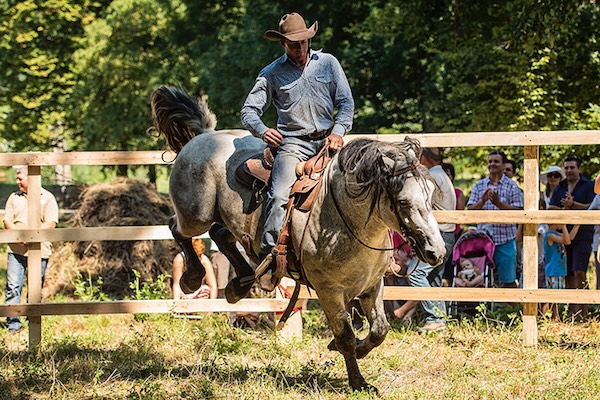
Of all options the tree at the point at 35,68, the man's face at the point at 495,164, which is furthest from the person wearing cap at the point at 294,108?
the tree at the point at 35,68

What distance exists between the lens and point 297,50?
20.2ft

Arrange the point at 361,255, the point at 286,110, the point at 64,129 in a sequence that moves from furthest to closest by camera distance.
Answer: the point at 64,129 → the point at 286,110 → the point at 361,255

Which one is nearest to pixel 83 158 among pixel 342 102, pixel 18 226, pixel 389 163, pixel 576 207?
pixel 18 226

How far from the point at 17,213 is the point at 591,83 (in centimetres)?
1093

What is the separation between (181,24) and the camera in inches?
1045

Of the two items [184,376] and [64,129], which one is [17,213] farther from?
[64,129]

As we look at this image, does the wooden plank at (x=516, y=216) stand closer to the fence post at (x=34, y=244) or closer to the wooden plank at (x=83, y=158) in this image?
the wooden plank at (x=83, y=158)

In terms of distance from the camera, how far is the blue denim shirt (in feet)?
20.4

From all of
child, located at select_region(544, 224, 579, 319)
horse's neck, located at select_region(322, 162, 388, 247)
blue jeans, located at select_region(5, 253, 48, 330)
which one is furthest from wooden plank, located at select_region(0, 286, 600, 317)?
A: horse's neck, located at select_region(322, 162, 388, 247)

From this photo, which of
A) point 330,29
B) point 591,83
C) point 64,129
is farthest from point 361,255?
point 64,129

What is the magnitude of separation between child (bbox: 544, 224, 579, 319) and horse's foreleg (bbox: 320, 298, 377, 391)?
3.58 m

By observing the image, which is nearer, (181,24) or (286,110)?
(286,110)

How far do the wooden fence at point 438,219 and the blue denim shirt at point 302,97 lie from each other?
1433 millimetres

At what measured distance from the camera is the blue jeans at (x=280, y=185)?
6059 mm
